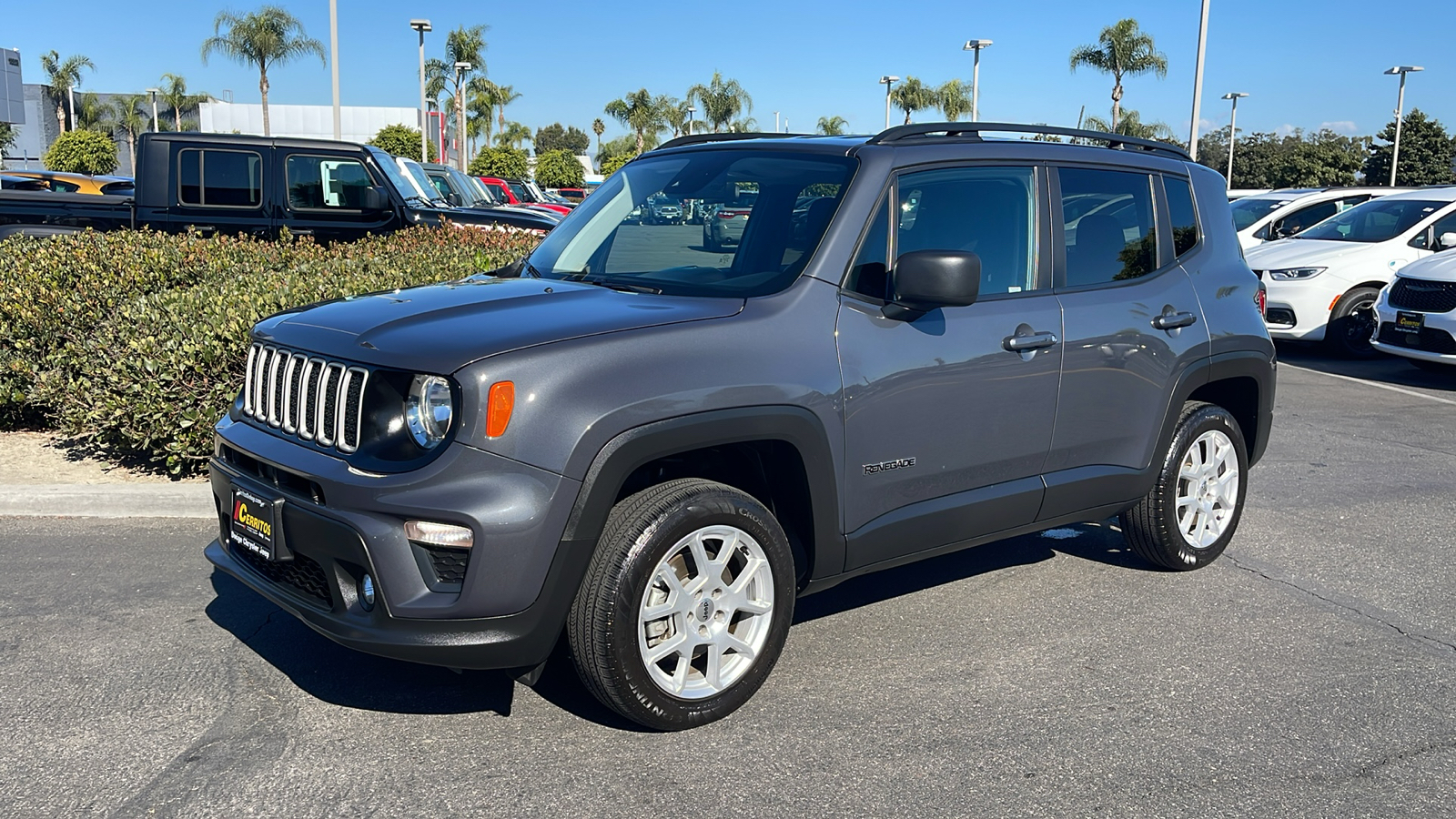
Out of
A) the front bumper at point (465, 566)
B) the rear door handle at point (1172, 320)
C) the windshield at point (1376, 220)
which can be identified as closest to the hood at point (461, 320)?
the front bumper at point (465, 566)

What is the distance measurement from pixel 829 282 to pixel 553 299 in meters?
0.92

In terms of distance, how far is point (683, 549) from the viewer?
3.71m

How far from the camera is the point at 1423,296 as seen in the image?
11359 mm

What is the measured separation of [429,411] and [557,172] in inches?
2567

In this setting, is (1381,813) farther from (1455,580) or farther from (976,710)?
(1455,580)

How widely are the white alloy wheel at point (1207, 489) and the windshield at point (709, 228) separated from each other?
222 centimetres

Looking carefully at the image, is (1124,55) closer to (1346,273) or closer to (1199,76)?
(1199,76)

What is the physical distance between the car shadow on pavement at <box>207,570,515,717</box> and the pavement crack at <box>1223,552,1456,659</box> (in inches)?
138

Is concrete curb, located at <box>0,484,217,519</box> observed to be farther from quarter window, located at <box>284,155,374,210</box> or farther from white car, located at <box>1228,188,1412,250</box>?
white car, located at <box>1228,188,1412,250</box>

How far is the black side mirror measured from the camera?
12.8ft

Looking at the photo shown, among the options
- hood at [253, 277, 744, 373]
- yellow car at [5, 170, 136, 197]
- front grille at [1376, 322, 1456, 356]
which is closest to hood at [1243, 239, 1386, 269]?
front grille at [1376, 322, 1456, 356]

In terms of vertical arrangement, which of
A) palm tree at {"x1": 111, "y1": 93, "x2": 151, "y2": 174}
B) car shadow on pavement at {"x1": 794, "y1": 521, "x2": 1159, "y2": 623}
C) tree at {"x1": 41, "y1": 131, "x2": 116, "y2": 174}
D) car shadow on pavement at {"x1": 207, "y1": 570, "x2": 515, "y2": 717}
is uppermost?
palm tree at {"x1": 111, "y1": 93, "x2": 151, "y2": 174}

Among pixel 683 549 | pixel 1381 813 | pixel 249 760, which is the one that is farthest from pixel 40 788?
pixel 1381 813

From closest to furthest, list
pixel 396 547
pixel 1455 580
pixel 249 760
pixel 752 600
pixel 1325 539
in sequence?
pixel 396 547 → pixel 249 760 → pixel 752 600 → pixel 1455 580 → pixel 1325 539
